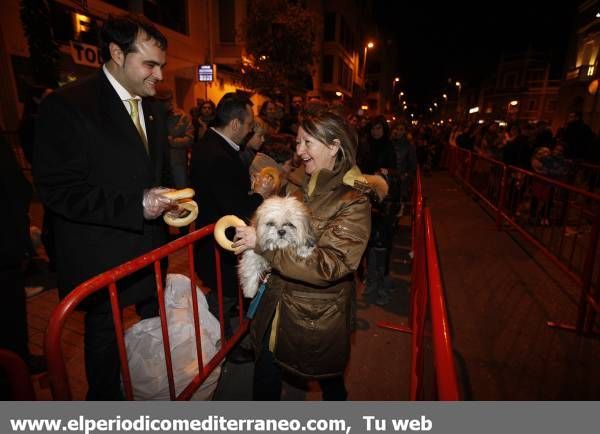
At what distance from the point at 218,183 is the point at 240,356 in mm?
1685

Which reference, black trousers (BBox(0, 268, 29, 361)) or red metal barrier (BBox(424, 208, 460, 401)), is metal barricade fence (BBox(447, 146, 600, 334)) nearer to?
red metal barrier (BBox(424, 208, 460, 401))

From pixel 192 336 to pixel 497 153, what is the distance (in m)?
12.3

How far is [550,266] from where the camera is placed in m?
5.54

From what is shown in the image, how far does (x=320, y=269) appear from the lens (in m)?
1.69

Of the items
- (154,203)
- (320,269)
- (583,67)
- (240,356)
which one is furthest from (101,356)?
(583,67)

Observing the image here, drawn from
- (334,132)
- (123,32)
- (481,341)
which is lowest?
(481,341)

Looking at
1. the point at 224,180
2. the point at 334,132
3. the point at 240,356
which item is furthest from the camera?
the point at 240,356

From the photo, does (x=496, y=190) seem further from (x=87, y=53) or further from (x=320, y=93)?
(x=320, y=93)

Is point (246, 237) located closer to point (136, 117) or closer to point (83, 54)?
point (136, 117)

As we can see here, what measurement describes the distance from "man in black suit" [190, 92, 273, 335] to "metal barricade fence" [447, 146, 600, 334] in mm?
3543

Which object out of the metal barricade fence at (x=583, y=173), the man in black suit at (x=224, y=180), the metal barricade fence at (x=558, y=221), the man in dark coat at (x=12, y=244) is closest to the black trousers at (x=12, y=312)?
the man in dark coat at (x=12, y=244)

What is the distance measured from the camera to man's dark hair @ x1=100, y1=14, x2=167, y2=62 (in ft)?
6.38

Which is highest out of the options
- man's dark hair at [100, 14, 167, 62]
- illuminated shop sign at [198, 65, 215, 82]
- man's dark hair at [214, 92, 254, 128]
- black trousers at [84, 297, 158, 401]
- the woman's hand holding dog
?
illuminated shop sign at [198, 65, 215, 82]

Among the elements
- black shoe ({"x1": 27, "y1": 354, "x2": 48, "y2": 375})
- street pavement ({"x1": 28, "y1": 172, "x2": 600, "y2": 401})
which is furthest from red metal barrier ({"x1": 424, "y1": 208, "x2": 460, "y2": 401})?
black shoe ({"x1": 27, "y1": 354, "x2": 48, "y2": 375})
